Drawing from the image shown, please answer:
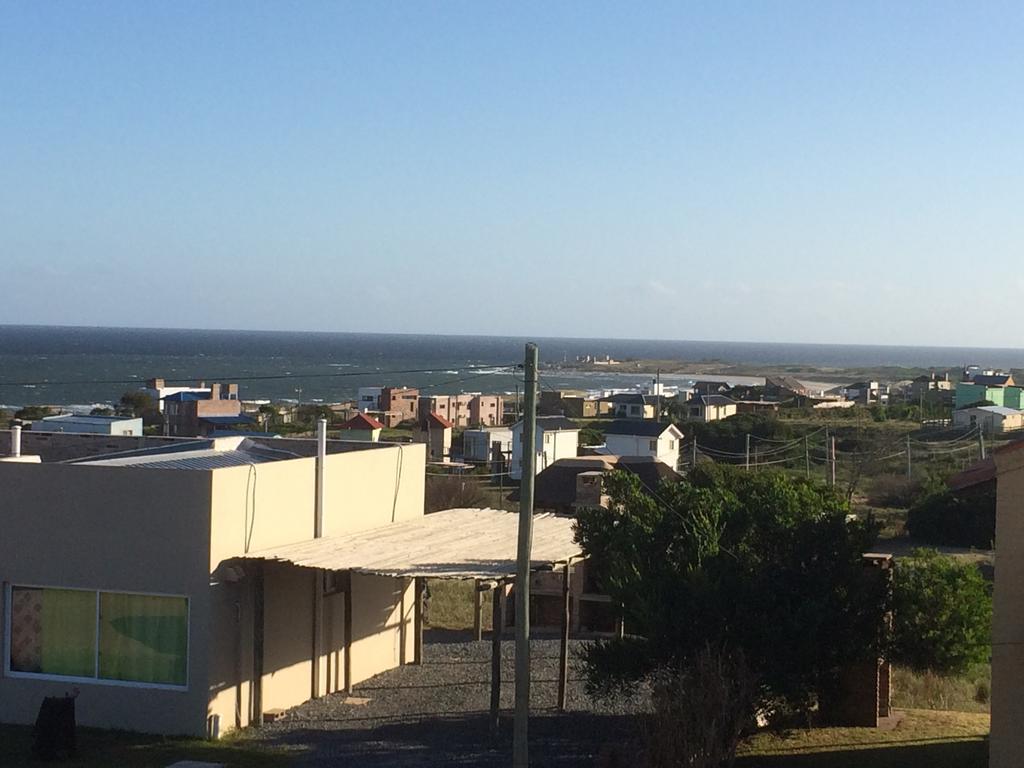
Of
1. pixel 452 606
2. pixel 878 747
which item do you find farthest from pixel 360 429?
pixel 878 747

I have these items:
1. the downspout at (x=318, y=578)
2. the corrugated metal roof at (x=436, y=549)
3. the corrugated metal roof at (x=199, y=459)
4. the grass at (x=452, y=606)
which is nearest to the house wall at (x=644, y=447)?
the grass at (x=452, y=606)

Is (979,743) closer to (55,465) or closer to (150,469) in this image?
(150,469)

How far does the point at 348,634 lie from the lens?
57.9 feet

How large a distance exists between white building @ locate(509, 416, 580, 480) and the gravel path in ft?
96.6

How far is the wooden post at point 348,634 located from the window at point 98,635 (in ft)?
9.45

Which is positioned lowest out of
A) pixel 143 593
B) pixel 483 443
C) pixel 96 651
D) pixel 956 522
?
pixel 956 522

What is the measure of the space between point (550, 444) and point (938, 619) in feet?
123

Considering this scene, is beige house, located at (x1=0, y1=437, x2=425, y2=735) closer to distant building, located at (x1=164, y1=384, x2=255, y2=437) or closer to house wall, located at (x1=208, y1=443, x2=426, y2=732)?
house wall, located at (x1=208, y1=443, x2=426, y2=732)

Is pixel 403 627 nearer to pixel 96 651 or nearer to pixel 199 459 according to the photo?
pixel 199 459

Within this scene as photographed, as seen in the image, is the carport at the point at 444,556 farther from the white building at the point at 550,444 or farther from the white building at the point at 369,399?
the white building at the point at 369,399

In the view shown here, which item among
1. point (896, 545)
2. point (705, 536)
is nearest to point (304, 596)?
point (705, 536)

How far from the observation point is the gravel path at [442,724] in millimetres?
14312

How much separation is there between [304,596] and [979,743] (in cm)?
849

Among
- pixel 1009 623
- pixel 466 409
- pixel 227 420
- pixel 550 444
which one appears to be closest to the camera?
pixel 1009 623
